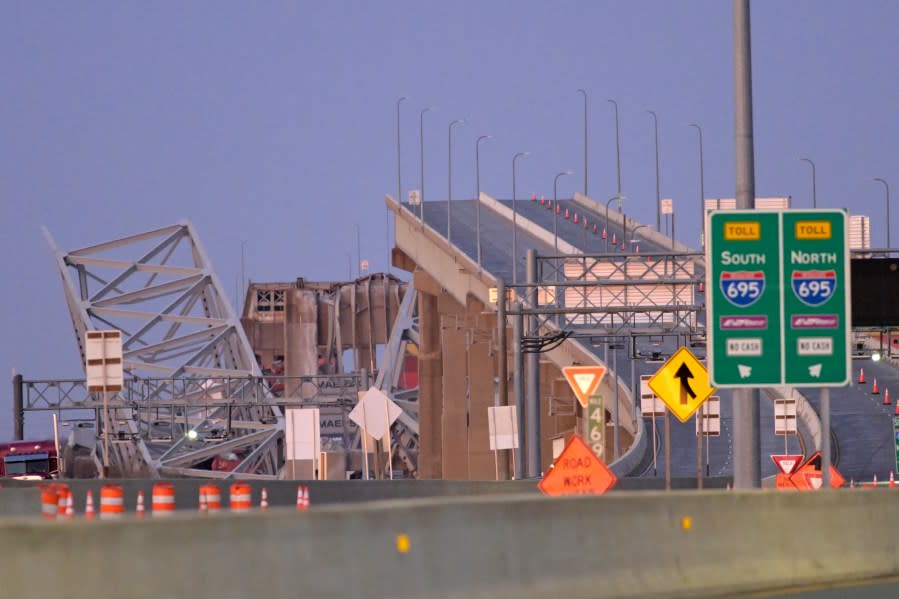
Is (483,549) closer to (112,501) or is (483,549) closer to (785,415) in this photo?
(112,501)

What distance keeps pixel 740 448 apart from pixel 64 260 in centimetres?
7735

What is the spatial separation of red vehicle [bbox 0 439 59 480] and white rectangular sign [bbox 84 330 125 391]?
2720cm

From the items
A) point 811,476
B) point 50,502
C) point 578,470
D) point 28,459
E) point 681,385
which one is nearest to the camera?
point 50,502

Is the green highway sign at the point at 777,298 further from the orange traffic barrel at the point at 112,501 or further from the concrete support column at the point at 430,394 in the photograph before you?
the concrete support column at the point at 430,394

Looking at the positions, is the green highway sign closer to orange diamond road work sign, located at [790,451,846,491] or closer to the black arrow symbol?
the black arrow symbol

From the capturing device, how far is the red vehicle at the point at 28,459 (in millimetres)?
55469

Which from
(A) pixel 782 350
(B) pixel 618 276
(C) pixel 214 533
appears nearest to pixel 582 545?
(C) pixel 214 533

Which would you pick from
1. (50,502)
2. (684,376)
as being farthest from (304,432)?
(50,502)

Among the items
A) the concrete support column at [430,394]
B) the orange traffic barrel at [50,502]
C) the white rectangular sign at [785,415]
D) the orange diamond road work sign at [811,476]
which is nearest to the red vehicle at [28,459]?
the white rectangular sign at [785,415]

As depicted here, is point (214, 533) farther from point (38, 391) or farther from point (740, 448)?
point (38, 391)

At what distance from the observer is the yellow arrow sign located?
24.4 metres

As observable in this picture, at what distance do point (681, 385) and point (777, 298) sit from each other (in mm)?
6613

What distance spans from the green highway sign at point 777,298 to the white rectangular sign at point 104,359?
1356 centimetres

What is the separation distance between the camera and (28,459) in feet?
184
